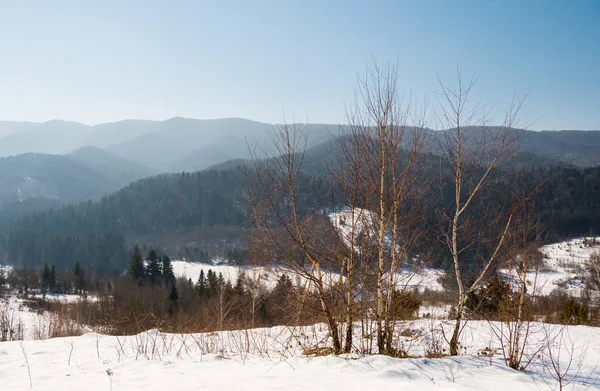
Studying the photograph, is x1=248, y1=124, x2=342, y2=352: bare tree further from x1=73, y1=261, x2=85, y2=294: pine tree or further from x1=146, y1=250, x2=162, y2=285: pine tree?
x1=73, y1=261, x2=85, y2=294: pine tree

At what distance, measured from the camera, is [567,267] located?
223ft

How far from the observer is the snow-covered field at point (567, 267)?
5681 cm

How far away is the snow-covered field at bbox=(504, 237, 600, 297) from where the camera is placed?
56806 mm

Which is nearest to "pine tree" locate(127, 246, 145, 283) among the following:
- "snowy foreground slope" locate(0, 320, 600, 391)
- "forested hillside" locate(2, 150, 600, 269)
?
"forested hillside" locate(2, 150, 600, 269)

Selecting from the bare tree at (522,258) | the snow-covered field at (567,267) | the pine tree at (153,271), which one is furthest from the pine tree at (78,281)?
the snow-covered field at (567,267)

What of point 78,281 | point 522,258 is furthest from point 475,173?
point 78,281

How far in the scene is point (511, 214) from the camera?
7164 mm

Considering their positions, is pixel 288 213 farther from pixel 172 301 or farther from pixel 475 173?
pixel 172 301

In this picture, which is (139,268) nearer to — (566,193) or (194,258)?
(194,258)

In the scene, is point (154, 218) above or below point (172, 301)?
above

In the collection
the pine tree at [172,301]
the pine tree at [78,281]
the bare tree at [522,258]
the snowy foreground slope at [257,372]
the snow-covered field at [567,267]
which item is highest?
the bare tree at [522,258]

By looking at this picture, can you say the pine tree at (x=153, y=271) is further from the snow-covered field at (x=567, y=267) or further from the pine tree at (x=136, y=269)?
the snow-covered field at (x=567, y=267)

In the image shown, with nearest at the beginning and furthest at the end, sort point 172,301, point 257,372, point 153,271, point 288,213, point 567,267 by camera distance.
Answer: point 257,372 → point 288,213 → point 172,301 → point 153,271 → point 567,267

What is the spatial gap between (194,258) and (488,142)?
98.9m
